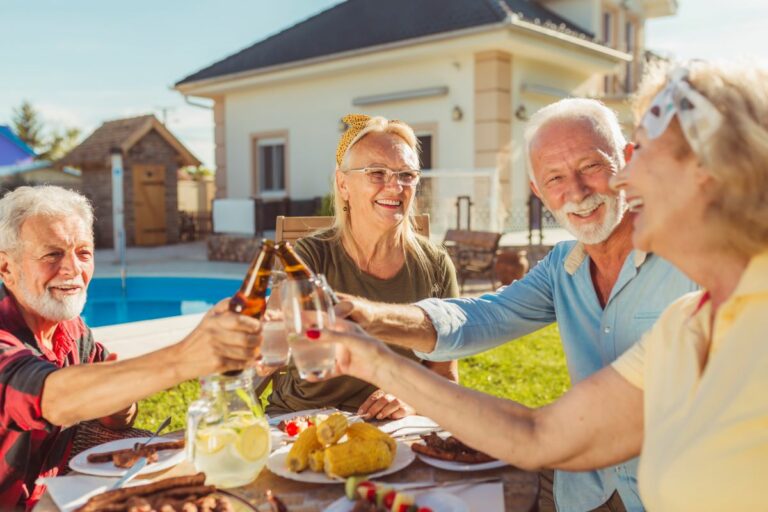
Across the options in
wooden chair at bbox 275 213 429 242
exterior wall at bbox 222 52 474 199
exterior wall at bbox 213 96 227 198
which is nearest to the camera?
wooden chair at bbox 275 213 429 242

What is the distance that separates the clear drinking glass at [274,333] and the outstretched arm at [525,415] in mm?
138

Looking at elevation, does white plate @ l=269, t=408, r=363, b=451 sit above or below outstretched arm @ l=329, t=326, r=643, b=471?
below

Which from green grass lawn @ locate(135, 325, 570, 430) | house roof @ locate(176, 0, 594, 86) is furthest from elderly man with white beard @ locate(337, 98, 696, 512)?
house roof @ locate(176, 0, 594, 86)

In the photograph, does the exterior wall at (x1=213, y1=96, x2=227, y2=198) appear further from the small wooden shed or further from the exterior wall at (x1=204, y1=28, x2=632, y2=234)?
the small wooden shed

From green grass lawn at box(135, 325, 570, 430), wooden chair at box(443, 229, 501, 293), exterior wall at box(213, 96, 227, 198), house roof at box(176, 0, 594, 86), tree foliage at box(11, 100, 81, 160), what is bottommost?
green grass lawn at box(135, 325, 570, 430)

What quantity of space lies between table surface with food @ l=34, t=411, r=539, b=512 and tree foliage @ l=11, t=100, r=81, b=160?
176ft

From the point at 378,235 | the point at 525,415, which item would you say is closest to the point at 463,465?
the point at 525,415

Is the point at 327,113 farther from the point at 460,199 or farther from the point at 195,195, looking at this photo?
the point at 195,195

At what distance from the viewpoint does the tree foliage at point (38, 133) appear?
50094 millimetres

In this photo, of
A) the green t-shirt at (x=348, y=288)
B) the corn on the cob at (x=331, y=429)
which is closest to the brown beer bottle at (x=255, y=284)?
the corn on the cob at (x=331, y=429)

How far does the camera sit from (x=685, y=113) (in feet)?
4.23

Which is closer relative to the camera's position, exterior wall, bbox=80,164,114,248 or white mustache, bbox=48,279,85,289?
white mustache, bbox=48,279,85,289

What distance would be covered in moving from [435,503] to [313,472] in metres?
0.36

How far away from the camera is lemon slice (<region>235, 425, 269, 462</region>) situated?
1609mm
